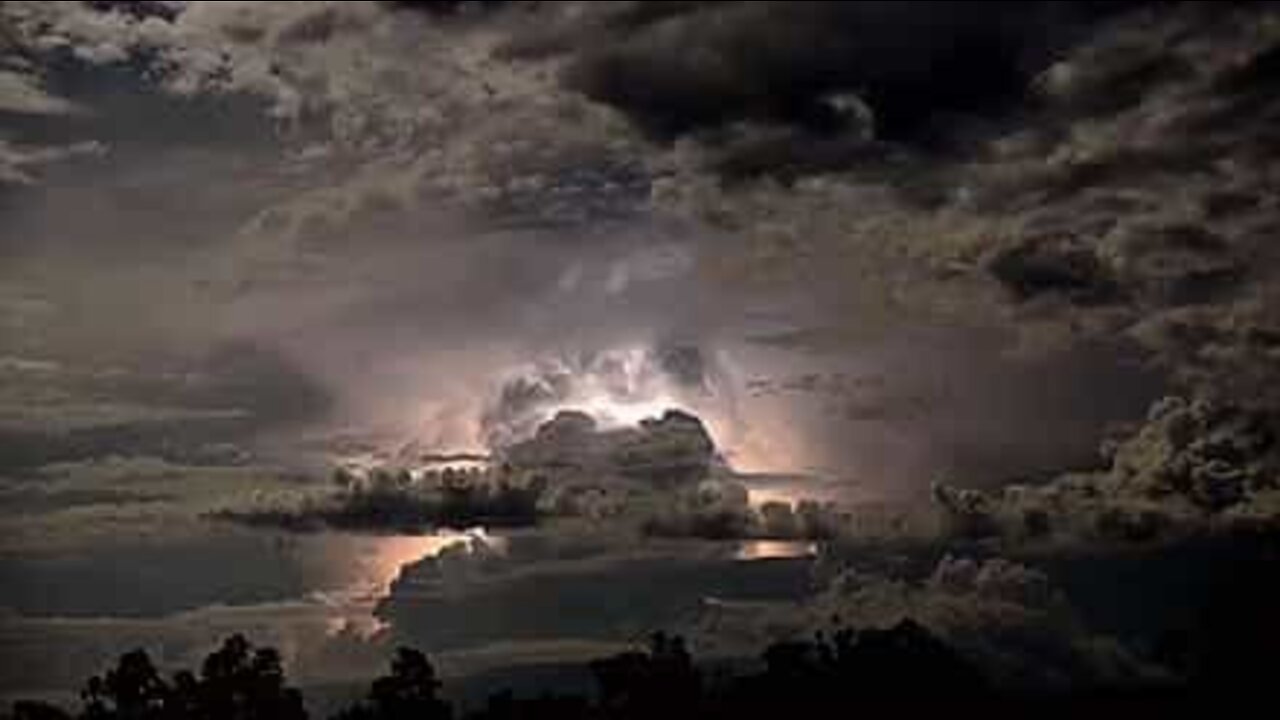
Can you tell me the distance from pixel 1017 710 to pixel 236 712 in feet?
236

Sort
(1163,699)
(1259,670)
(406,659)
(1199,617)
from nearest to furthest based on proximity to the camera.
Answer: (1163,699)
(1259,670)
(1199,617)
(406,659)

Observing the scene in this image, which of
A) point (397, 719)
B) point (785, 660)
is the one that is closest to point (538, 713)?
point (397, 719)

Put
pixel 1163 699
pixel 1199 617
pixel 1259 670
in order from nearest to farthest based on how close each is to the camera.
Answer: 1. pixel 1163 699
2. pixel 1259 670
3. pixel 1199 617

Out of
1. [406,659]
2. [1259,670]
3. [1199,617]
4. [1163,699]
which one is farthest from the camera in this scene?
[406,659]

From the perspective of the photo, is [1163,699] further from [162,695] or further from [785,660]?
[162,695]

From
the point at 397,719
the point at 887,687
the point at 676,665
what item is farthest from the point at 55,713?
the point at 887,687

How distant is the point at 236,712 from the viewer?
16412 cm

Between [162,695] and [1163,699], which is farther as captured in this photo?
[162,695]

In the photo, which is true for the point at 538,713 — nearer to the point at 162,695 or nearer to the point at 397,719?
the point at 397,719

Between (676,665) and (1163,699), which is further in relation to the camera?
(676,665)

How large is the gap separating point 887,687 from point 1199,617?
27515 mm

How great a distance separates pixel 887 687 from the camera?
544 ft

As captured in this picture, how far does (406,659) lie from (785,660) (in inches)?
1365

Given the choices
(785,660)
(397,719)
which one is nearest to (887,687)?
(785,660)
